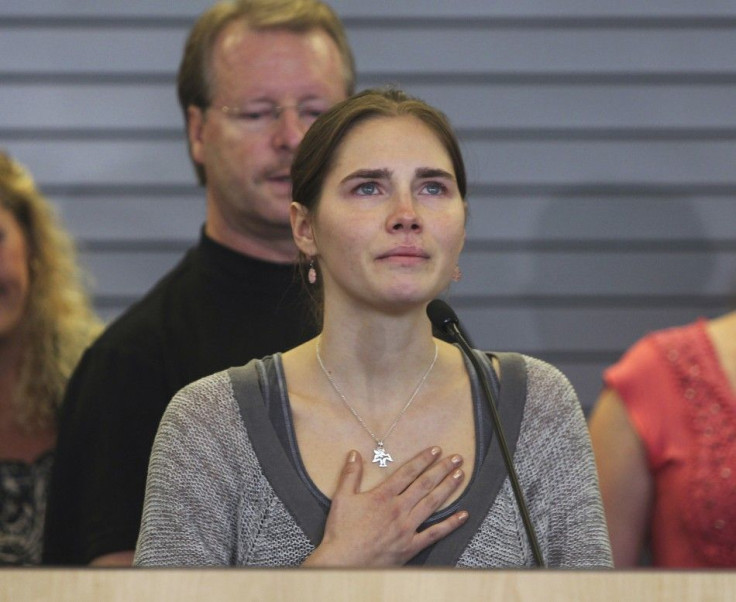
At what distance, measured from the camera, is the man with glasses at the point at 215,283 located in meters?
2.23

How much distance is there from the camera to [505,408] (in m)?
1.84

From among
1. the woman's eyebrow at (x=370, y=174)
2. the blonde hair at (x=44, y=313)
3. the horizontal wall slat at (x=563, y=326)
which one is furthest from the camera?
the horizontal wall slat at (x=563, y=326)

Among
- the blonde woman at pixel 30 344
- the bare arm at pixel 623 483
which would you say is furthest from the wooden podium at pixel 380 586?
the blonde woman at pixel 30 344

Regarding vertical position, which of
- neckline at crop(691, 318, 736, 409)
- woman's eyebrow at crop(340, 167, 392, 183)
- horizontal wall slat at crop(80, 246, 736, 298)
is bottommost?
neckline at crop(691, 318, 736, 409)

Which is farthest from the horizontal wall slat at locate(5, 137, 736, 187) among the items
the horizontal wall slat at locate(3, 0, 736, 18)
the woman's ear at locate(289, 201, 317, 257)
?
the woman's ear at locate(289, 201, 317, 257)

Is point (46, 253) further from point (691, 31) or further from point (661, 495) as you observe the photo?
point (691, 31)

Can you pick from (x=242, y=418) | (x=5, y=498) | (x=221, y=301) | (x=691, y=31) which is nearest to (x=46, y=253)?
(x=5, y=498)

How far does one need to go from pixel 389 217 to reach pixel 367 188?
0.07 metres

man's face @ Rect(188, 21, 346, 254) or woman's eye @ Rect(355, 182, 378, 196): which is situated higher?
man's face @ Rect(188, 21, 346, 254)

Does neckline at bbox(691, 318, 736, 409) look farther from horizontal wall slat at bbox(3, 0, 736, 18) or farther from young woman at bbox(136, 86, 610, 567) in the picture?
horizontal wall slat at bbox(3, 0, 736, 18)

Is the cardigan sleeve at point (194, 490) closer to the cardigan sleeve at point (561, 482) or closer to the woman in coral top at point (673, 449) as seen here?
the cardigan sleeve at point (561, 482)

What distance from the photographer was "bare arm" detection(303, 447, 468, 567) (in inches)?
67.6

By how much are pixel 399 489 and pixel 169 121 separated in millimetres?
2167

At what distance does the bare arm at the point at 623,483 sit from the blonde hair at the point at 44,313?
1.10m
